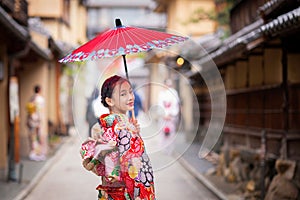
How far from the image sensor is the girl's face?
5.16m

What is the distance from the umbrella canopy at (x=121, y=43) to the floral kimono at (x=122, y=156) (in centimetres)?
66

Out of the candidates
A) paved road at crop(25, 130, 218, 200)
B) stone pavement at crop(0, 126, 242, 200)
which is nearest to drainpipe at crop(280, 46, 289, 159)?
stone pavement at crop(0, 126, 242, 200)

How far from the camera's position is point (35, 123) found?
15.7 m

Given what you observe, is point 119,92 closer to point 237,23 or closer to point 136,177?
point 136,177

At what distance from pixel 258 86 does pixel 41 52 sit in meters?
7.30

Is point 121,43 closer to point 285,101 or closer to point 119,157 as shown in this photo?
point 119,157

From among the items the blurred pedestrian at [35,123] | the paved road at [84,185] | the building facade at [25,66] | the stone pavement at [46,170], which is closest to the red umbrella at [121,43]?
the stone pavement at [46,170]

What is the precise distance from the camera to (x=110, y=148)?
4887mm

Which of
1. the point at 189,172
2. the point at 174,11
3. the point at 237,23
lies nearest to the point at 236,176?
the point at 189,172

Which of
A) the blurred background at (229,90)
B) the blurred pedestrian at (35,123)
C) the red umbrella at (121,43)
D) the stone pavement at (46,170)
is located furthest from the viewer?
the blurred pedestrian at (35,123)

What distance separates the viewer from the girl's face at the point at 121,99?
5160 mm

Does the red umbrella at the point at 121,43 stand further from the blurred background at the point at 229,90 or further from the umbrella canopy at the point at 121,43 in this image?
the blurred background at the point at 229,90

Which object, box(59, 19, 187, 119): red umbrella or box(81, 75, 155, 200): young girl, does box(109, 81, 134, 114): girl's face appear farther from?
box(59, 19, 187, 119): red umbrella

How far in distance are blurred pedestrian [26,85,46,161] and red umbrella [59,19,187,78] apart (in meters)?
10.6
